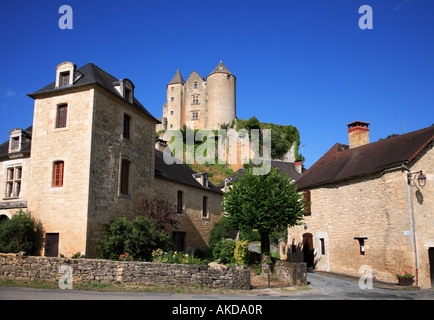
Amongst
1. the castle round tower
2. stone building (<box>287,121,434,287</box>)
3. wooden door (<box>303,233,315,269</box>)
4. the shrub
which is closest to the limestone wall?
stone building (<box>287,121,434,287</box>)

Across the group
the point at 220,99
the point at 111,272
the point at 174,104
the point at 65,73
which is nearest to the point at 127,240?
the point at 111,272

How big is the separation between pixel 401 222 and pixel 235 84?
51.9m

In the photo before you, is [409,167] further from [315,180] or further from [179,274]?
[179,274]

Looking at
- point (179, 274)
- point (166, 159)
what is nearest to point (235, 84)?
point (166, 159)

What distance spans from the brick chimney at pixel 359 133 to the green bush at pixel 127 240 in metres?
13.6

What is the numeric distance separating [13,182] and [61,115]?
4414mm

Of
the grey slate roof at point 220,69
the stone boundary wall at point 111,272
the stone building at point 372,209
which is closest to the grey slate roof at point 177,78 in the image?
the grey slate roof at point 220,69

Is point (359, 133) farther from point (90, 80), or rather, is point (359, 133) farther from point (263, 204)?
point (90, 80)

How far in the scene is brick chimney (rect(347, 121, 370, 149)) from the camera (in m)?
21.0

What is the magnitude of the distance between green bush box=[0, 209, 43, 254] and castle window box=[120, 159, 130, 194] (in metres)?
3.96

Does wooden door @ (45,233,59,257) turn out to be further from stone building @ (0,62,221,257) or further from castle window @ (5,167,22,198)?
castle window @ (5,167,22,198)

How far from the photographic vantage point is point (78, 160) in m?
14.1

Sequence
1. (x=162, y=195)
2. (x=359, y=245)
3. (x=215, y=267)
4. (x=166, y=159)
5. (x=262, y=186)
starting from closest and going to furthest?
(x=215, y=267) → (x=262, y=186) → (x=359, y=245) → (x=162, y=195) → (x=166, y=159)
